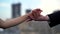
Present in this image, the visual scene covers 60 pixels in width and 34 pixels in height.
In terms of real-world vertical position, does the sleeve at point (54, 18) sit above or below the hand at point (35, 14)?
below

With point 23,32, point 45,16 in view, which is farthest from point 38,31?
point 45,16

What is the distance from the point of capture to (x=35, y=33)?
1.86 meters

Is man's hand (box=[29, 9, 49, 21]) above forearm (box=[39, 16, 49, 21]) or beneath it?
above

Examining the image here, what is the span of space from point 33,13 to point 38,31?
0.94 meters

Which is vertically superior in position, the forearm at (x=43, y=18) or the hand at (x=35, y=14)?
the hand at (x=35, y=14)

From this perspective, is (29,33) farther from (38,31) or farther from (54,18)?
(54,18)

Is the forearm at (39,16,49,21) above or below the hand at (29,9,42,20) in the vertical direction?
below

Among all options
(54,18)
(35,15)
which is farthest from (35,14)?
(54,18)

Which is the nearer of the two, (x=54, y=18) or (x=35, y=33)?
(x=54, y=18)

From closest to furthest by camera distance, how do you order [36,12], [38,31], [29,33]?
[36,12] → [38,31] → [29,33]

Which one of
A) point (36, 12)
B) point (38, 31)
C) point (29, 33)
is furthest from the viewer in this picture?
point (29, 33)

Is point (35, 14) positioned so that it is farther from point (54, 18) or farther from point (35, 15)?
point (54, 18)

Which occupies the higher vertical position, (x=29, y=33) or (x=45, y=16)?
(x=45, y=16)

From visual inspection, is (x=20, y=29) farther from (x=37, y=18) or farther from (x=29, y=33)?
(x=37, y=18)
